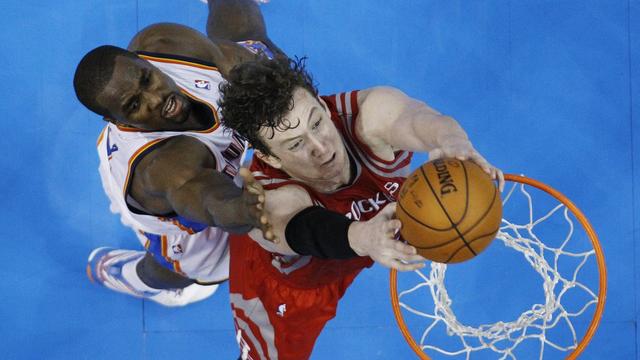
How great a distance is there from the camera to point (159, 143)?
222 cm

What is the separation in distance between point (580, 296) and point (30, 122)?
2.97m

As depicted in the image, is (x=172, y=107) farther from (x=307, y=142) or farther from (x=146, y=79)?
(x=307, y=142)

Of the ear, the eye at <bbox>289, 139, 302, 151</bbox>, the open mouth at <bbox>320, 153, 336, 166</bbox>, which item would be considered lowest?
the ear

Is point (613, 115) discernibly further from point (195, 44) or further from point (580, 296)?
point (195, 44)

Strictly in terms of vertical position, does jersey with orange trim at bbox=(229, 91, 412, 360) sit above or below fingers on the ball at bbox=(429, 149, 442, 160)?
below

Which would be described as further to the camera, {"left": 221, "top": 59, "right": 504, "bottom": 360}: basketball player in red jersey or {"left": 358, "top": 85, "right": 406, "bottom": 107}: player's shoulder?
{"left": 358, "top": 85, "right": 406, "bottom": 107}: player's shoulder

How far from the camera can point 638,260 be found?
371cm

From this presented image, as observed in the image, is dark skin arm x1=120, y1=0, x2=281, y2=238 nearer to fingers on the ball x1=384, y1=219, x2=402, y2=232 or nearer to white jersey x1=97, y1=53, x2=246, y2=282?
white jersey x1=97, y1=53, x2=246, y2=282

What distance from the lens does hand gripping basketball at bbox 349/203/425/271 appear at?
1520mm

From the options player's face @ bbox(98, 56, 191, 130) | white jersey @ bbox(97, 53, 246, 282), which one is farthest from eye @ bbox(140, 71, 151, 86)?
white jersey @ bbox(97, 53, 246, 282)

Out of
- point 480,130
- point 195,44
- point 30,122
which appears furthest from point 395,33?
point 30,122

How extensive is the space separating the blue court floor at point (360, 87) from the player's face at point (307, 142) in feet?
5.25

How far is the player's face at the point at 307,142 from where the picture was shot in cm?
197

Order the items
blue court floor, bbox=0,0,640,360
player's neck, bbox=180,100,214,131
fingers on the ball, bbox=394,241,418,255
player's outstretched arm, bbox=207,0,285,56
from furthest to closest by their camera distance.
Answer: blue court floor, bbox=0,0,640,360, player's outstretched arm, bbox=207,0,285,56, player's neck, bbox=180,100,214,131, fingers on the ball, bbox=394,241,418,255
